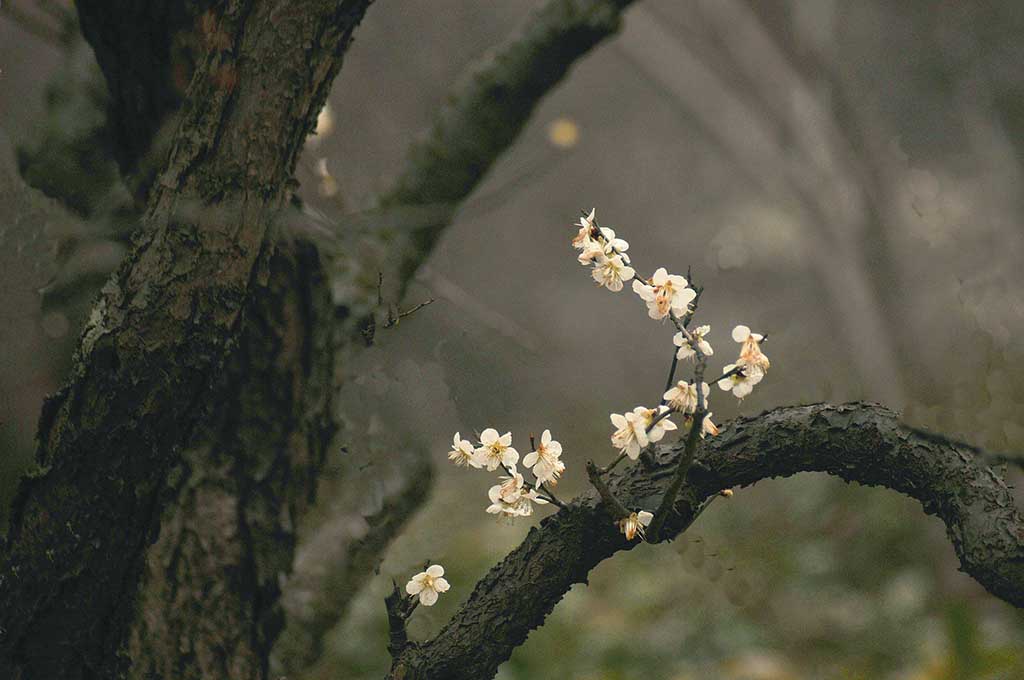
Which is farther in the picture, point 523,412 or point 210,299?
point 523,412

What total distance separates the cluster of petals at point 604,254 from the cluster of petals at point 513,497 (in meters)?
0.27

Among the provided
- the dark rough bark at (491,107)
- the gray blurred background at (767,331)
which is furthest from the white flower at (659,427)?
the dark rough bark at (491,107)

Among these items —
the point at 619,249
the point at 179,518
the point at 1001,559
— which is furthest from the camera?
the point at 179,518

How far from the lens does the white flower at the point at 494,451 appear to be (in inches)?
43.1

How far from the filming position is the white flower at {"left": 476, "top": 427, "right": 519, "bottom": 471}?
3.59ft

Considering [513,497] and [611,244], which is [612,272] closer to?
[611,244]

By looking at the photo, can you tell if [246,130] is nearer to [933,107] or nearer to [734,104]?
[734,104]

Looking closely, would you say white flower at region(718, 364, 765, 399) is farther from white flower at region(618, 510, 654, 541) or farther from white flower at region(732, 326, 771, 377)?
white flower at region(618, 510, 654, 541)

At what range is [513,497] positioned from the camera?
3.61 ft

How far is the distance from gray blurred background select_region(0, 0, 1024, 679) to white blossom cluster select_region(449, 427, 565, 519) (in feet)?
1.90

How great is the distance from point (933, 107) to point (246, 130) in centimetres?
679

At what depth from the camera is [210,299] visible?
126 cm

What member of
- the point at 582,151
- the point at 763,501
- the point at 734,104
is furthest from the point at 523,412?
the point at 582,151

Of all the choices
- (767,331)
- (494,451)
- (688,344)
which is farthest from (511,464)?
(767,331)
